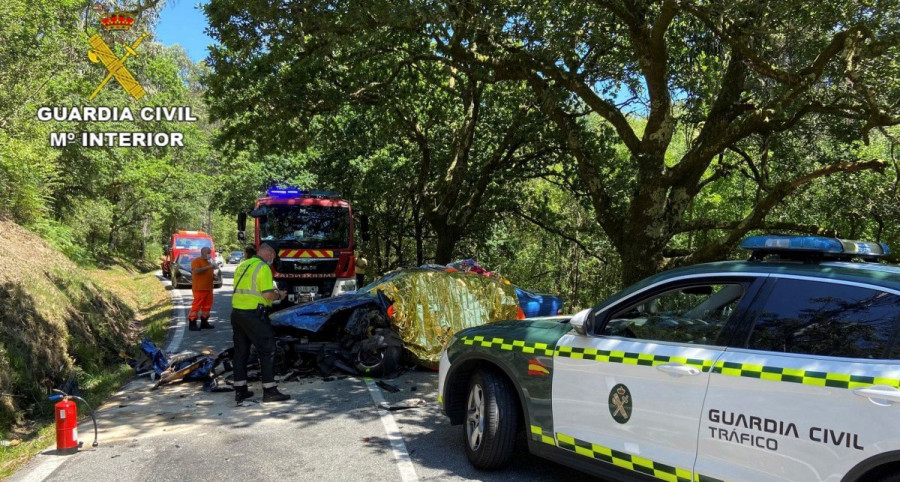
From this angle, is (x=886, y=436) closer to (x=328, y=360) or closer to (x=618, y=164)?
(x=328, y=360)

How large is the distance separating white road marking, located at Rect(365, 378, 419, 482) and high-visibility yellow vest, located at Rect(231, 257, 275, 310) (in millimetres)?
1600

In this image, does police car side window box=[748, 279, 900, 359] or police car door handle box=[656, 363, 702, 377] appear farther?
police car door handle box=[656, 363, 702, 377]

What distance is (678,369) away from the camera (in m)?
3.34

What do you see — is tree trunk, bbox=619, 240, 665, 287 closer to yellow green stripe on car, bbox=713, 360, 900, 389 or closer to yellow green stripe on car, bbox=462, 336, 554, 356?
yellow green stripe on car, bbox=462, 336, 554, 356

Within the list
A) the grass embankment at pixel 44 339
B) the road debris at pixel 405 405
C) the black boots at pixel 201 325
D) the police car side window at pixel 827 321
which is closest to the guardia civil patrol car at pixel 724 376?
the police car side window at pixel 827 321

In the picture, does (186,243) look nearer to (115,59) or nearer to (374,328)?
(115,59)

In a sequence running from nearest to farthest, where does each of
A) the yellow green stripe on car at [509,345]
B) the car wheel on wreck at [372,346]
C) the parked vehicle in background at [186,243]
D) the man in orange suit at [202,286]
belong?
1. the yellow green stripe on car at [509,345]
2. the car wheel on wreck at [372,346]
3. the man in orange suit at [202,286]
4. the parked vehicle in background at [186,243]

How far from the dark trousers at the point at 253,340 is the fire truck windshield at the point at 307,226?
19.9ft

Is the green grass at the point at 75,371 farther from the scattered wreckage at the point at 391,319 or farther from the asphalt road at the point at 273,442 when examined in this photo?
the scattered wreckage at the point at 391,319

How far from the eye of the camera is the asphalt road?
14.7 ft

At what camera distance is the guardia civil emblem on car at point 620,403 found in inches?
140

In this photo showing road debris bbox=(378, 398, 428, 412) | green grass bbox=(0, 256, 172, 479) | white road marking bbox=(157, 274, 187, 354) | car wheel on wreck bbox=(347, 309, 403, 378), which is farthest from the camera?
white road marking bbox=(157, 274, 187, 354)

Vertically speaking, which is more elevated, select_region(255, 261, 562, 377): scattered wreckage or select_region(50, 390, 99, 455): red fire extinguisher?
select_region(255, 261, 562, 377): scattered wreckage

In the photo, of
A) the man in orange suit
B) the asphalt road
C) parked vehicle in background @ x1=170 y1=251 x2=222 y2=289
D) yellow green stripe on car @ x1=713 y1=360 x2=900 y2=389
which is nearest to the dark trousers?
the asphalt road
